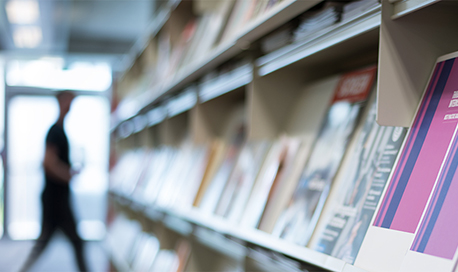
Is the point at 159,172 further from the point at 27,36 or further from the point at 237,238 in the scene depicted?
the point at 27,36

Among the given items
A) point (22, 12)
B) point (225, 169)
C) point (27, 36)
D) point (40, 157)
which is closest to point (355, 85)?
point (225, 169)

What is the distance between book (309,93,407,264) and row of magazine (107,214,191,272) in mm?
1252

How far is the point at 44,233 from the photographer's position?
3.76 m

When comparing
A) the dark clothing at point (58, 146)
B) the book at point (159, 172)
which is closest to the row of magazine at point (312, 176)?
the book at point (159, 172)

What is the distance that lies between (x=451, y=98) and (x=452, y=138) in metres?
0.09

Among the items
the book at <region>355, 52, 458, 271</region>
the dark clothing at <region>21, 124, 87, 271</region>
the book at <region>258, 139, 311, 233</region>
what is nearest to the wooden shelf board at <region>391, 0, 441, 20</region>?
the book at <region>355, 52, 458, 271</region>

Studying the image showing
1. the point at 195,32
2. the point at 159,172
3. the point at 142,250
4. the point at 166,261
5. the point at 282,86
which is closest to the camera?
the point at 282,86

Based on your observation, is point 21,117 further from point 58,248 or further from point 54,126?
point 54,126

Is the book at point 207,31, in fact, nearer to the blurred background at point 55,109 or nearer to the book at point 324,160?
the book at point 324,160

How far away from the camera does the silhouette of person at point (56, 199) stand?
3.76m

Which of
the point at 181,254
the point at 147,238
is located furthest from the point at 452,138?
the point at 147,238

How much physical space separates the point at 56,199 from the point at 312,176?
302cm

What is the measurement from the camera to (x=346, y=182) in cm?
115

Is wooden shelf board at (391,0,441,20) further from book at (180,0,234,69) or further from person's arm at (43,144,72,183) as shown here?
person's arm at (43,144,72,183)
